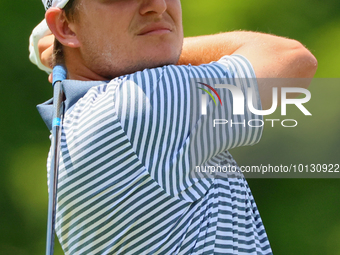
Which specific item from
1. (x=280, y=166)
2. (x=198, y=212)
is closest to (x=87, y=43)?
(x=198, y=212)

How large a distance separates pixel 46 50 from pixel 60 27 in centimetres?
20

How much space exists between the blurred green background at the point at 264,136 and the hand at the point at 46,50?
881mm

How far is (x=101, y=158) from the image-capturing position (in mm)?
832

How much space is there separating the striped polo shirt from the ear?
204mm

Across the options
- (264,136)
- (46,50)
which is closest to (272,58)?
(46,50)

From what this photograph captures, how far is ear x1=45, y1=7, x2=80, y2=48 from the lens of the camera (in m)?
1.01

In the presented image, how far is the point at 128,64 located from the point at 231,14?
1.37m

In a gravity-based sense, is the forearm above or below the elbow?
above

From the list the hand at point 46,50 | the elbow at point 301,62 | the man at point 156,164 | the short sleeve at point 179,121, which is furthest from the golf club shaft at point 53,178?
the elbow at point 301,62

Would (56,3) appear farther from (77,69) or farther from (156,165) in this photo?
(156,165)

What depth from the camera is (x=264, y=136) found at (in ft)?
6.19

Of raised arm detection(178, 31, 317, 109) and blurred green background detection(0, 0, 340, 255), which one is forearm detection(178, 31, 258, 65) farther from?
blurred green background detection(0, 0, 340, 255)

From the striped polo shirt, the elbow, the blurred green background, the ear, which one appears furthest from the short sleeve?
Result: the blurred green background

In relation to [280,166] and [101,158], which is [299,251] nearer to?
[280,166]
